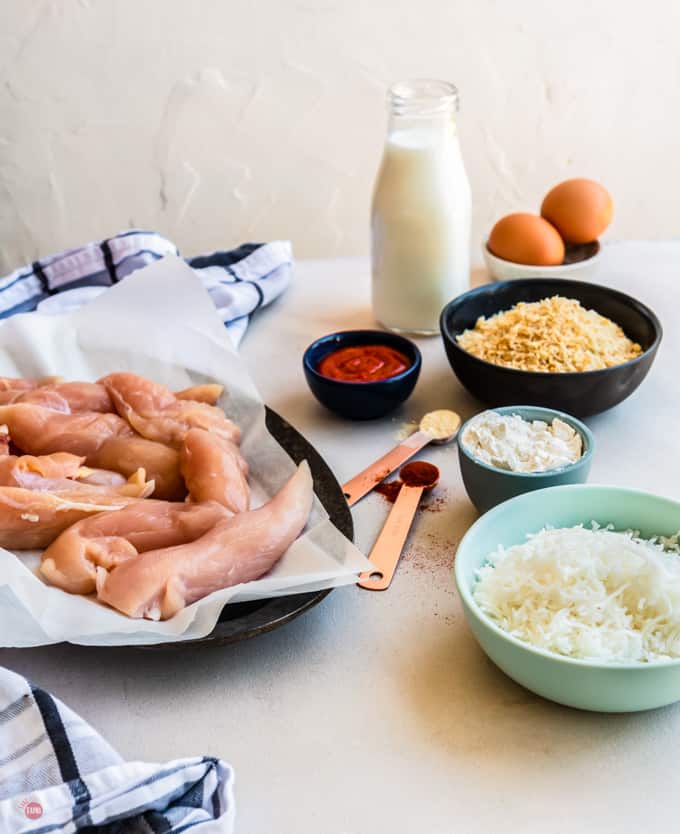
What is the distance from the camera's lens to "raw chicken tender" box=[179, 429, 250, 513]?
1.15 meters

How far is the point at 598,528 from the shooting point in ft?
3.49

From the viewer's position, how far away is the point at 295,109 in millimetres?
2645

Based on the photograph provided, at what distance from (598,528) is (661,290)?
0.93 metres

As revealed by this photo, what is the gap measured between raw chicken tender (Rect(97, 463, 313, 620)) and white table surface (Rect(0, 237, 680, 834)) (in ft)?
0.20

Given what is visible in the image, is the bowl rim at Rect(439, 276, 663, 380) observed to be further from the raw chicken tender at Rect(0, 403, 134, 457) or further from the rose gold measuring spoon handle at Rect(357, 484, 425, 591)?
the raw chicken tender at Rect(0, 403, 134, 457)

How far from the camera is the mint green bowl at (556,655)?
0.84 meters

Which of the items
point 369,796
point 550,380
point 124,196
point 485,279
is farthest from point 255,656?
point 124,196

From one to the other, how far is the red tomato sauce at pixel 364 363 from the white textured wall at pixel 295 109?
4.40 feet

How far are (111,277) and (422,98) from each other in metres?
0.67

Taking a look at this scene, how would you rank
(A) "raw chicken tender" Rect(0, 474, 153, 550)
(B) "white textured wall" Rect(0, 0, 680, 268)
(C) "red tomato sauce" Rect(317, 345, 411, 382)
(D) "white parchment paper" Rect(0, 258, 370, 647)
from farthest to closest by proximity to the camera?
(B) "white textured wall" Rect(0, 0, 680, 268) < (C) "red tomato sauce" Rect(317, 345, 411, 382) < (D) "white parchment paper" Rect(0, 258, 370, 647) < (A) "raw chicken tender" Rect(0, 474, 153, 550)

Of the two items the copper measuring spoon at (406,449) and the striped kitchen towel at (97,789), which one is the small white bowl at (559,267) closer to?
the copper measuring spoon at (406,449)

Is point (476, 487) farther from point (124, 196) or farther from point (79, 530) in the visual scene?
point (124, 196)

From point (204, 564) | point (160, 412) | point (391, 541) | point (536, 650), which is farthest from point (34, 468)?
point (536, 650)

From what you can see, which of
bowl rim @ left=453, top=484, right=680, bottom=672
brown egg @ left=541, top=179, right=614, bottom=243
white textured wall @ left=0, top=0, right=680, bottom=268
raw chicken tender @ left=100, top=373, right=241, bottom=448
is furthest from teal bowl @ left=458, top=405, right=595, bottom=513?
white textured wall @ left=0, top=0, right=680, bottom=268
